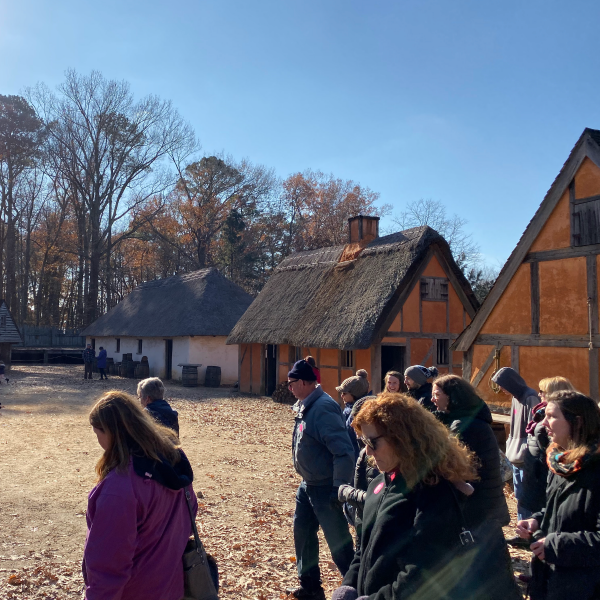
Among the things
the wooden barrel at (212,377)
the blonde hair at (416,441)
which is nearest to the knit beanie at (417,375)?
the blonde hair at (416,441)

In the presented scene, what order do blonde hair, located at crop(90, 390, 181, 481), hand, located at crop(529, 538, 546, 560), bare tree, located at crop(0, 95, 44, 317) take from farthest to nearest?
bare tree, located at crop(0, 95, 44, 317) < hand, located at crop(529, 538, 546, 560) < blonde hair, located at crop(90, 390, 181, 481)

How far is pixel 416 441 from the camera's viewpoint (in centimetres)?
229

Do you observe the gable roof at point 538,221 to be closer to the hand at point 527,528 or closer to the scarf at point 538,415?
the scarf at point 538,415

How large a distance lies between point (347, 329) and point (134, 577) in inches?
544

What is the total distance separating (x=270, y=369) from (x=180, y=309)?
8540mm

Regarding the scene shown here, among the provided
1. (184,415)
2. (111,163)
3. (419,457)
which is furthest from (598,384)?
(111,163)

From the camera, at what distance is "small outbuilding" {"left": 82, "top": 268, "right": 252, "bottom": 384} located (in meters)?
25.4

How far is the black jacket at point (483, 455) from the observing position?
3.35 metres

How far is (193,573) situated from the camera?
2.58 metres

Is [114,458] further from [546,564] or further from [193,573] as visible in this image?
[546,564]

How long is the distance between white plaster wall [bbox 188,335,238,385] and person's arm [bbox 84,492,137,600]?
23.0 m

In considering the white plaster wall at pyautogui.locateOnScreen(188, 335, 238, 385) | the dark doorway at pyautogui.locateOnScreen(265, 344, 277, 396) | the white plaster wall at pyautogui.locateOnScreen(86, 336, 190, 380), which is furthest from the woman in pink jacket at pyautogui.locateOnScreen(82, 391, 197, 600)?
the white plaster wall at pyautogui.locateOnScreen(86, 336, 190, 380)

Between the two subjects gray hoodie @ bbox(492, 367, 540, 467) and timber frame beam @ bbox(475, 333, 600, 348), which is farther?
timber frame beam @ bbox(475, 333, 600, 348)

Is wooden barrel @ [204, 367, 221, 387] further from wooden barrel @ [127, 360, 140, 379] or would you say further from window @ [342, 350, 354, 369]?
window @ [342, 350, 354, 369]
